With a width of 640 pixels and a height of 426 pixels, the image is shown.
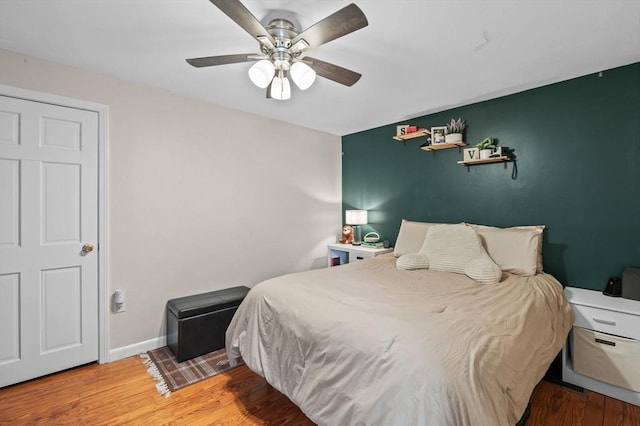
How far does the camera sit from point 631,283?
206 cm

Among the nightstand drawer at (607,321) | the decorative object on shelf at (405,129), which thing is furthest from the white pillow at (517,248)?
the decorative object on shelf at (405,129)

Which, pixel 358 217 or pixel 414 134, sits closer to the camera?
pixel 414 134

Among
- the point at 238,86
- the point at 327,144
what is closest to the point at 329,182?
the point at 327,144

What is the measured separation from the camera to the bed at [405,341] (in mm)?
1073

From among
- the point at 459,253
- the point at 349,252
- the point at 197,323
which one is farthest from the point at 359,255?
the point at 197,323

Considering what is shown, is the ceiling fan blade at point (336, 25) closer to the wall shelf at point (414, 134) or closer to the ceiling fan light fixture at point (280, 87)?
the ceiling fan light fixture at point (280, 87)

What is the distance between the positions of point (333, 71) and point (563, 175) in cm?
221

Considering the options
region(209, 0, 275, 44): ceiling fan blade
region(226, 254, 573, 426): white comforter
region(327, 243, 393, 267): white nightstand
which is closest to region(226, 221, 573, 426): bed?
region(226, 254, 573, 426): white comforter

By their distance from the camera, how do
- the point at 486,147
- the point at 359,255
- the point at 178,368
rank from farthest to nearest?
the point at 359,255, the point at 486,147, the point at 178,368

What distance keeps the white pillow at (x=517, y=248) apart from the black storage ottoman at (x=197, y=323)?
237cm

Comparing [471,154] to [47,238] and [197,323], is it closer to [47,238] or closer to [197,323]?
[197,323]

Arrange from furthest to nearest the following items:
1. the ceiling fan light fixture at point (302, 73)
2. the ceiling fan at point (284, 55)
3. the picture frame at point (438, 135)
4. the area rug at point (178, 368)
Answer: the picture frame at point (438, 135), the area rug at point (178, 368), the ceiling fan light fixture at point (302, 73), the ceiling fan at point (284, 55)

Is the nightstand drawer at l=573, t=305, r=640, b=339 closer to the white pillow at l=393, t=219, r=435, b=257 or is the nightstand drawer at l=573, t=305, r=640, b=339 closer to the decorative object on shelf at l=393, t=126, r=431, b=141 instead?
the white pillow at l=393, t=219, r=435, b=257

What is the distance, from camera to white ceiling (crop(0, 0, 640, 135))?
5.24ft
